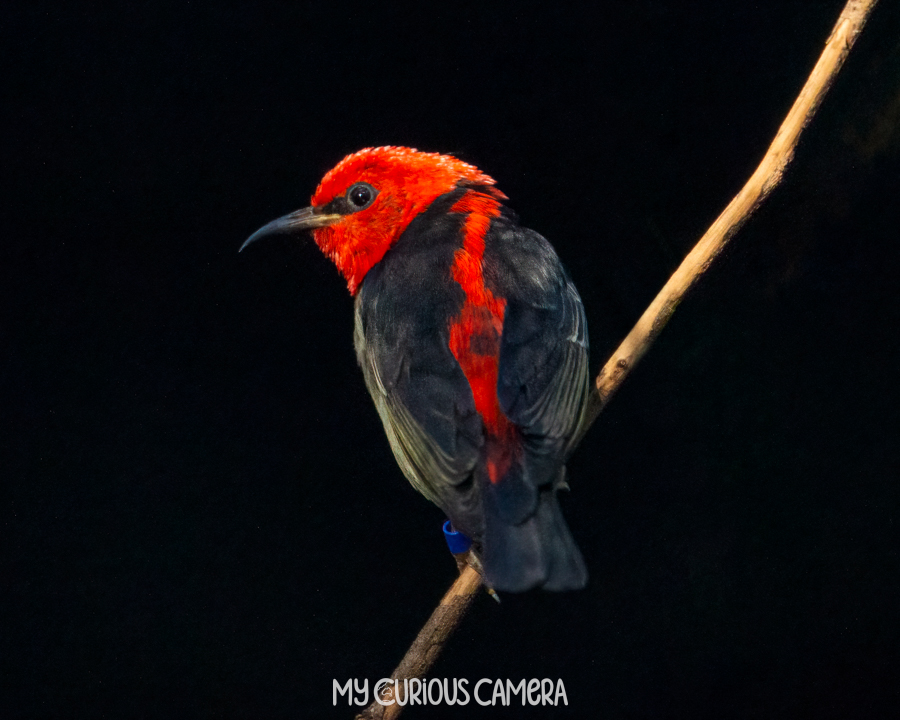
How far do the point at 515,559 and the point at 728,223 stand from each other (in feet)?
3.39

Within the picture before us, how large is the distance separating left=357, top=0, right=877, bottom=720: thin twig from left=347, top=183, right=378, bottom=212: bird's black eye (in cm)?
79

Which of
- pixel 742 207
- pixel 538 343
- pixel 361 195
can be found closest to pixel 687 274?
pixel 742 207

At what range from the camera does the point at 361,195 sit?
8.20ft

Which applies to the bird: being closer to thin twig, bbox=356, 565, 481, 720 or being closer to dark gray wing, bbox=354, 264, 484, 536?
dark gray wing, bbox=354, 264, 484, 536

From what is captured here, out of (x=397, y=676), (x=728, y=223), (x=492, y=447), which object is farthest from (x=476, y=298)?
(x=397, y=676)

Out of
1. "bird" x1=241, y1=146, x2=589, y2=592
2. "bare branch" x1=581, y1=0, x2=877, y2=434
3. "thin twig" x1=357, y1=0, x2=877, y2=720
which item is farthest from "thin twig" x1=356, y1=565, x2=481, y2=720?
"bare branch" x1=581, y1=0, x2=877, y2=434

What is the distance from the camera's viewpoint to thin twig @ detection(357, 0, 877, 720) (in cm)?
228

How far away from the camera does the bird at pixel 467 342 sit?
Result: 79.8 inches

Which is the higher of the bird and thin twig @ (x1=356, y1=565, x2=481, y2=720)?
the bird

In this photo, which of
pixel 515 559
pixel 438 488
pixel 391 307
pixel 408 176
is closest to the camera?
pixel 515 559

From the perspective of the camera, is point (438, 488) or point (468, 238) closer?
point (438, 488)

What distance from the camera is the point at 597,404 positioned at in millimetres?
2332

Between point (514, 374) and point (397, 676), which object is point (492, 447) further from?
point (397, 676)

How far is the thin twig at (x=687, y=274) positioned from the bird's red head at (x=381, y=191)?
55cm
